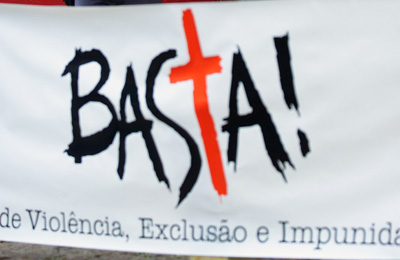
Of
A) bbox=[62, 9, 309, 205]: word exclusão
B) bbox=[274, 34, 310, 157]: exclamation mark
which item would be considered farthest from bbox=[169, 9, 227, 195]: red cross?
bbox=[274, 34, 310, 157]: exclamation mark

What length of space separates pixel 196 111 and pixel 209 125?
8 centimetres

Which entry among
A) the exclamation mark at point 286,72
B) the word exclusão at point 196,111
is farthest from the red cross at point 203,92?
the exclamation mark at point 286,72

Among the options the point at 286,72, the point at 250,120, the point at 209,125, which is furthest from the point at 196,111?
the point at 286,72

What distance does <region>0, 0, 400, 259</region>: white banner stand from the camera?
2445 millimetres

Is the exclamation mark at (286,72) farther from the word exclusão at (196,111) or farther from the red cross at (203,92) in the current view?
the red cross at (203,92)

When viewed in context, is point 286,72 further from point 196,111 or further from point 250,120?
point 196,111

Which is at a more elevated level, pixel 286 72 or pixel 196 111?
pixel 286 72

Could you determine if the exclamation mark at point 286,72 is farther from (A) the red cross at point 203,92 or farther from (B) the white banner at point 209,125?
(A) the red cross at point 203,92

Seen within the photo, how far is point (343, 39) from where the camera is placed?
96.0 inches

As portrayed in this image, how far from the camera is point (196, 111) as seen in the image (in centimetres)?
253

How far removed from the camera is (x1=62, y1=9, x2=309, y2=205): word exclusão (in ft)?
8.15

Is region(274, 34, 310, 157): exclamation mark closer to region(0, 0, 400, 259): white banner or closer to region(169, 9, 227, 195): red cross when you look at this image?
region(0, 0, 400, 259): white banner

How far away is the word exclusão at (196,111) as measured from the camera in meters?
2.48

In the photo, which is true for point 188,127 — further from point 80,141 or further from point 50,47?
point 50,47
